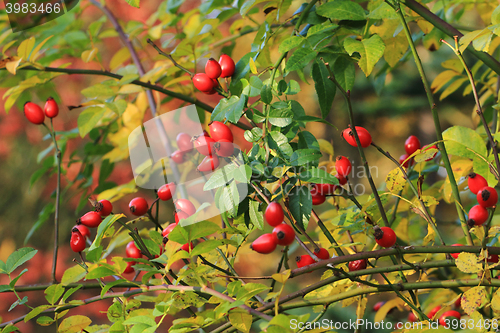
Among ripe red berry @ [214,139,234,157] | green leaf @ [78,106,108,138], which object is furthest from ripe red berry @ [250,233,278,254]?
green leaf @ [78,106,108,138]

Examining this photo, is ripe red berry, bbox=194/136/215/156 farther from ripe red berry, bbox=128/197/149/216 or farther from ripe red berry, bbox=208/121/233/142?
ripe red berry, bbox=128/197/149/216

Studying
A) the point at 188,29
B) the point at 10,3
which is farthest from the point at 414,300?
the point at 10,3

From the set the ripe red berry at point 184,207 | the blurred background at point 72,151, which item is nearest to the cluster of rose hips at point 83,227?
the ripe red berry at point 184,207

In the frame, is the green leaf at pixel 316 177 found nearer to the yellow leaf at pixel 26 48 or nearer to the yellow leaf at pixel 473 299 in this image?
the yellow leaf at pixel 473 299

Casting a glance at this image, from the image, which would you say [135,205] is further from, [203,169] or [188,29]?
[188,29]

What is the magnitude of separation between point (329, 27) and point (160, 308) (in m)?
0.39

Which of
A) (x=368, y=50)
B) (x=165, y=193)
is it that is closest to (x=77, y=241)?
(x=165, y=193)

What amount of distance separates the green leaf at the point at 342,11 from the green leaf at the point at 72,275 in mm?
456

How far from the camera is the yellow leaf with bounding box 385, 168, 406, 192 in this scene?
19.7 inches

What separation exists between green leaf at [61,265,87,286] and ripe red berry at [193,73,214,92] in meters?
0.28

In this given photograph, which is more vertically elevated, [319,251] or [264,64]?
[264,64]

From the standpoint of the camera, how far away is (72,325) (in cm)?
47

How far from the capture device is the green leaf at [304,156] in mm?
419

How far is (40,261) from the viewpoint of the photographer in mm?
2270
